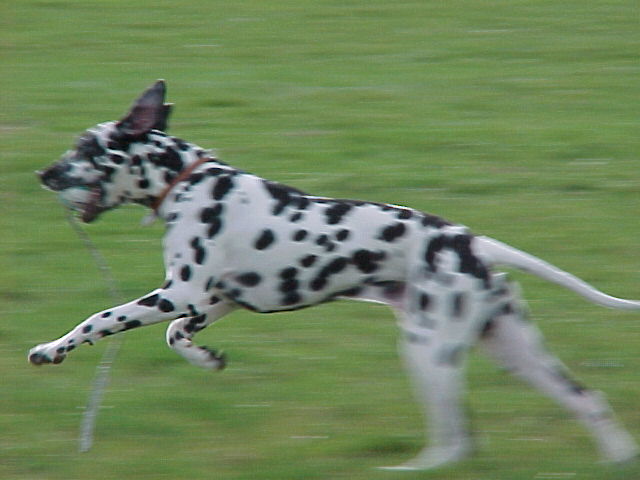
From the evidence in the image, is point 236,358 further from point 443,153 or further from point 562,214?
point 443,153

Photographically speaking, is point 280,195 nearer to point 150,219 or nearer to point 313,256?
point 313,256

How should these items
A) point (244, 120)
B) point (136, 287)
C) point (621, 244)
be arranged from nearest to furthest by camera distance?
1. point (136, 287)
2. point (621, 244)
3. point (244, 120)

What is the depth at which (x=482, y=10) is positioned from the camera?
1503 centimetres

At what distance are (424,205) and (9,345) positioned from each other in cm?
346

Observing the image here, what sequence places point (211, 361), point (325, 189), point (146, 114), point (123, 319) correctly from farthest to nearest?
point (325, 189), point (211, 361), point (146, 114), point (123, 319)

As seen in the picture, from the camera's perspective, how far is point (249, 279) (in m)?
5.88

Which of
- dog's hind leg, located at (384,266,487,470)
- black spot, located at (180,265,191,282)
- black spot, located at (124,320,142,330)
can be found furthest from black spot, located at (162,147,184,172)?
dog's hind leg, located at (384,266,487,470)

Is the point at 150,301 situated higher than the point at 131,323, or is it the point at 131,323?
the point at 150,301

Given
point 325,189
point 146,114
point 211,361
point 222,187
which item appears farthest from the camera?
point 325,189

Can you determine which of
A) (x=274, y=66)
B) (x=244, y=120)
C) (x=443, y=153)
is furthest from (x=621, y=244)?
(x=274, y=66)

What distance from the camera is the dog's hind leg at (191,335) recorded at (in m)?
6.14

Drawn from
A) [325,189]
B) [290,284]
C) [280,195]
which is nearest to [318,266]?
[290,284]

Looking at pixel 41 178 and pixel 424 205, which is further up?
pixel 41 178

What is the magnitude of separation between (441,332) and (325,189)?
436 centimetres
